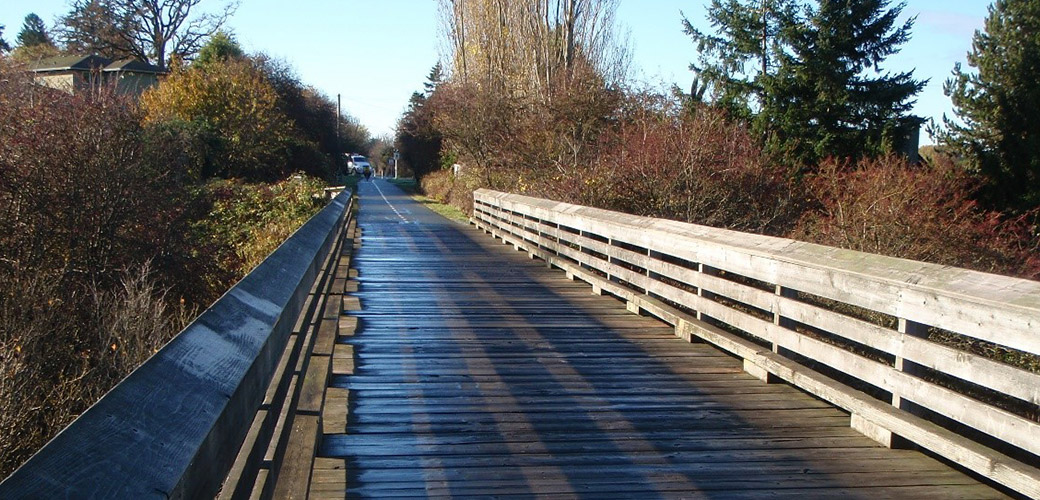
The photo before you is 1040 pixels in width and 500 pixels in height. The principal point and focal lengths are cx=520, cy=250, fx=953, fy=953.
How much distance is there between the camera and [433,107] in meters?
42.8

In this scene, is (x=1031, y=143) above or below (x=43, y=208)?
above

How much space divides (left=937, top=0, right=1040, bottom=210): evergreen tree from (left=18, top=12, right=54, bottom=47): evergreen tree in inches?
3735

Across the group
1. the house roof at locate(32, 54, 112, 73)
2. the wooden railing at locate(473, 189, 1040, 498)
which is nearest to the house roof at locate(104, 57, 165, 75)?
the house roof at locate(32, 54, 112, 73)

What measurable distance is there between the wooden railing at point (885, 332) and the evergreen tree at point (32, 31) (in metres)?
103

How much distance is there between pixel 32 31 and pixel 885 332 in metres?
114

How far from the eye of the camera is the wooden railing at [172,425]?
1.62 m

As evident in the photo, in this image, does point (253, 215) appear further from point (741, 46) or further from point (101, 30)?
point (101, 30)

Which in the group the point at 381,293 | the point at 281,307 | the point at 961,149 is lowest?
the point at 381,293

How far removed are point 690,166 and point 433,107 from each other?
93.5ft

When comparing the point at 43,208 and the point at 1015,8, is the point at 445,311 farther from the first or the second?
the point at 1015,8

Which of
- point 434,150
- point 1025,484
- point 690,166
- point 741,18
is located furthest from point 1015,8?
point 434,150

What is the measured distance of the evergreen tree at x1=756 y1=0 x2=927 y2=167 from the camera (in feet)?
87.3

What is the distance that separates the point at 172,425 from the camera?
1993mm

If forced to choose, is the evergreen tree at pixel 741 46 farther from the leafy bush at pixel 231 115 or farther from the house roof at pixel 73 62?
the house roof at pixel 73 62
